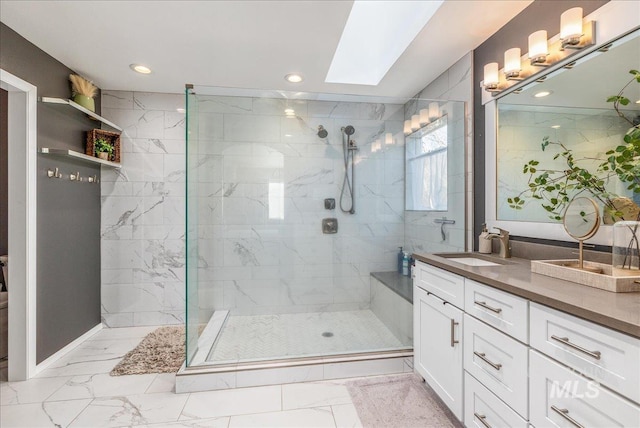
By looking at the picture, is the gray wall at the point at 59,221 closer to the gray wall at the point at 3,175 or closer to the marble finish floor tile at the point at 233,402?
the gray wall at the point at 3,175

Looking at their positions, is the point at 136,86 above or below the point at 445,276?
above

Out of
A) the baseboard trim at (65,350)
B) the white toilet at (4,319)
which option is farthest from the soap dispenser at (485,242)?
the white toilet at (4,319)

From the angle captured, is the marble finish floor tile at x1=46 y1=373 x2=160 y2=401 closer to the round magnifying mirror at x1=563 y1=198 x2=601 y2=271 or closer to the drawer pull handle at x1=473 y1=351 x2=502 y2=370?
the drawer pull handle at x1=473 y1=351 x2=502 y2=370

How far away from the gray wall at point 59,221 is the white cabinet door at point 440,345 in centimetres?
284

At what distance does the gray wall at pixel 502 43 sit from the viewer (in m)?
1.69

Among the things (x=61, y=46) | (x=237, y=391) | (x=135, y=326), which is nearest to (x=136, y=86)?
(x=61, y=46)

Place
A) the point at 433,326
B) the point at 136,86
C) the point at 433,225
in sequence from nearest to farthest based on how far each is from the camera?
the point at 433,326 < the point at 433,225 < the point at 136,86

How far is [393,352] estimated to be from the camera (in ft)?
7.67

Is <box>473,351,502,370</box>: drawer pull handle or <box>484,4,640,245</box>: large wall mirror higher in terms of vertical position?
<box>484,4,640,245</box>: large wall mirror

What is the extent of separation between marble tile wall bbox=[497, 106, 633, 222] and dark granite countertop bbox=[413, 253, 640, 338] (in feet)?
1.76

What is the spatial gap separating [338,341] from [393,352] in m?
0.44

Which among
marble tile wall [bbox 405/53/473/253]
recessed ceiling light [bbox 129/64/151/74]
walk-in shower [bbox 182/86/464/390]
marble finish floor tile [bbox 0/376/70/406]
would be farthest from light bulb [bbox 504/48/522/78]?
marble finish floor tile [bbox 0/376/70/406]

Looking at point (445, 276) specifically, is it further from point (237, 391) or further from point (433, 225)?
point (237, 391)

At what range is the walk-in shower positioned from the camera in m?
2.42
